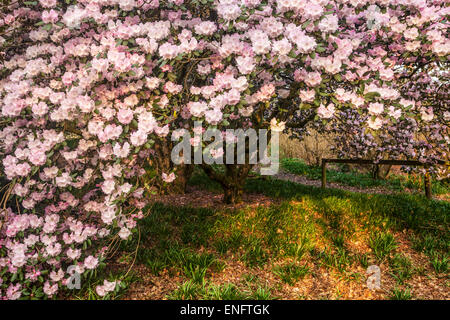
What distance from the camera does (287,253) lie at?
3324 millimetres

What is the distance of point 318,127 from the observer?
7496 millimetres

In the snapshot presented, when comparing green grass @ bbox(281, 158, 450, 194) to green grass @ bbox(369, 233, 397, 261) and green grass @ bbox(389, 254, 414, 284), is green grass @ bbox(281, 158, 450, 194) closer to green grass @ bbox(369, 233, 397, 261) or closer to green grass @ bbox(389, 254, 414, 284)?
green grass @ bbox(369, 233, 397, 261)

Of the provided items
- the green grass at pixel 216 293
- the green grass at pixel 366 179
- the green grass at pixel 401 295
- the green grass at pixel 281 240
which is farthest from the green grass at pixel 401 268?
the green grass at pixel 366 179

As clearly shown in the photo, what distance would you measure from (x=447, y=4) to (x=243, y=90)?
90.9 inches

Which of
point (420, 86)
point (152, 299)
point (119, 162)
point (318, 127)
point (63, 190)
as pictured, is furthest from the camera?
point (318, 127)

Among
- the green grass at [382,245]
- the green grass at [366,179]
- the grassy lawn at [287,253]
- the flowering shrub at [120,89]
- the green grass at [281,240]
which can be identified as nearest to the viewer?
the flowering shrub at [120,89]

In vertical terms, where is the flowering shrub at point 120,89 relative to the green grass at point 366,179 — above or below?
above

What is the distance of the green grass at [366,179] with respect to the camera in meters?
8.57

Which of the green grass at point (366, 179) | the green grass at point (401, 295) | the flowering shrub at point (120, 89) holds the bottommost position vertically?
the green grass at point (401, 295)

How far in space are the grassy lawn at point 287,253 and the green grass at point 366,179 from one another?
4.67 metres

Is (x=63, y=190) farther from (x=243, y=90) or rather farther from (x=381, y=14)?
(x=381, y=14)

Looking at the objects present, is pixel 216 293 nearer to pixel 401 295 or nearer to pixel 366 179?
pixel 401 295

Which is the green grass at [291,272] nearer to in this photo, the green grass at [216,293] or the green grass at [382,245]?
the green grass at [216,293]
